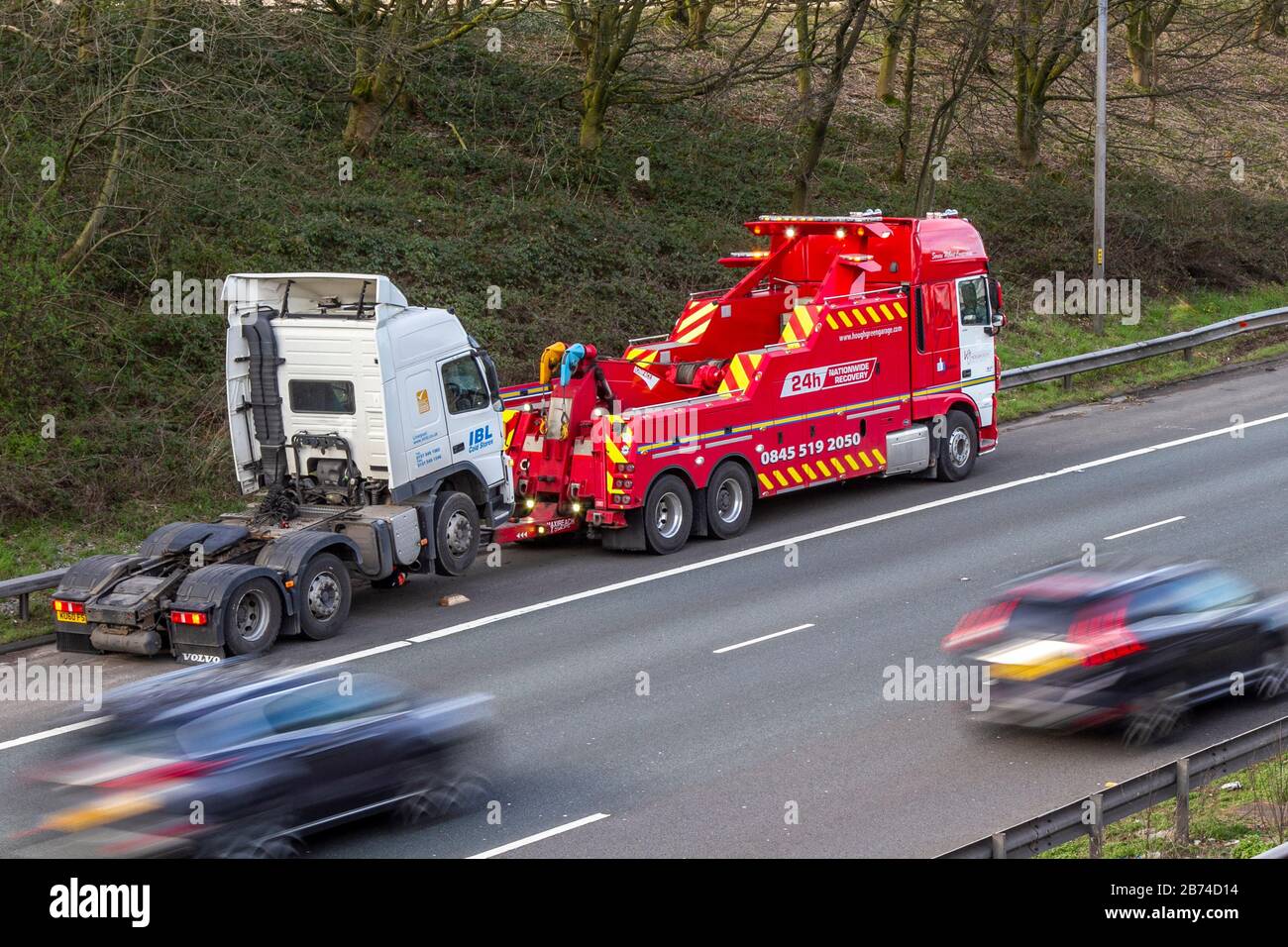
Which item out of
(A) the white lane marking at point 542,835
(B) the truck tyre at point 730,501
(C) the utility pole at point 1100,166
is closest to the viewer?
(A) the white lane marking at point 542,835

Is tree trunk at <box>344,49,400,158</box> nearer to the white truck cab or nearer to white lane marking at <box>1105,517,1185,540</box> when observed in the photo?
the white truck cab

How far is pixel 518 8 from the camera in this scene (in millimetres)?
28828

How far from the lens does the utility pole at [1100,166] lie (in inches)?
1123

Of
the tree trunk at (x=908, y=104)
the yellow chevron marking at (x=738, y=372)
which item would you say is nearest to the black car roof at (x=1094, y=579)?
the yellow chevron marking at (x=738, y=372)

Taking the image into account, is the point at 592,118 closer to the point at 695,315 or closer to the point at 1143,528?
the point at 695,315

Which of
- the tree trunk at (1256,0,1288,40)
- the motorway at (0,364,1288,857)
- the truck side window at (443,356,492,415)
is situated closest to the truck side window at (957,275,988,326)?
the motorway at (0,364,1288,857)

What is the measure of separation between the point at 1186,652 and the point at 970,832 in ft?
9.11

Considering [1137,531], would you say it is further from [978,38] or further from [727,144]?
[727,144]

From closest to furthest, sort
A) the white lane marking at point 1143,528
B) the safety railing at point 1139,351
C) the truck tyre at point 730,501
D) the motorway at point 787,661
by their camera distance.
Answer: the motorway at point 787,661, the white lane marking at point 1143,528, the truck tyre at point 730,501, the safety railing at point 1139,351

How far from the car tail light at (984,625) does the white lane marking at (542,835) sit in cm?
350

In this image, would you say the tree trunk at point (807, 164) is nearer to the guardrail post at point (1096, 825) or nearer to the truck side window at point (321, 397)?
the truck side window at point (321, 397)

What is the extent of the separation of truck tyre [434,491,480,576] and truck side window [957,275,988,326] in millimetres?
8303

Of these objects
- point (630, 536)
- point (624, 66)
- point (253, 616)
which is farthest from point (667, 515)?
point (624, 66)

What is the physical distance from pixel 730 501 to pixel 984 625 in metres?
7.35
